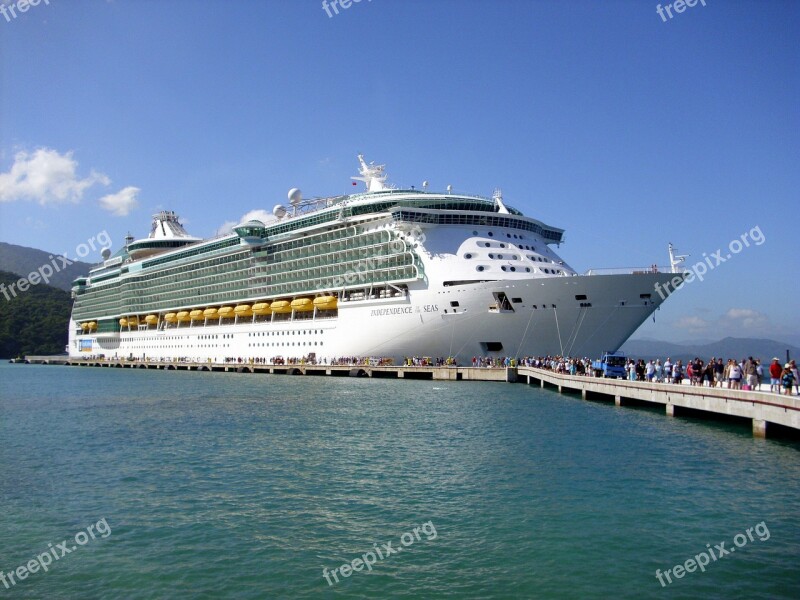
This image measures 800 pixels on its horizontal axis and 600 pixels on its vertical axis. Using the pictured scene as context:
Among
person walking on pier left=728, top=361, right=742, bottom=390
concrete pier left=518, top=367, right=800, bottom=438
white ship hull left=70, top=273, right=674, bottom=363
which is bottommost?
concrete pier left=518, top=367, right=800, bottom=438

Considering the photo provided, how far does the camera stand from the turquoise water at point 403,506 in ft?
33.5

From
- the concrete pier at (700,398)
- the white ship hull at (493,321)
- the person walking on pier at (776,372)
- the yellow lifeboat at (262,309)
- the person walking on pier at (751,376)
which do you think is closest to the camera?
the concrete pier at (700,398)

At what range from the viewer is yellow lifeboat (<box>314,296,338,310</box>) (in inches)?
2178

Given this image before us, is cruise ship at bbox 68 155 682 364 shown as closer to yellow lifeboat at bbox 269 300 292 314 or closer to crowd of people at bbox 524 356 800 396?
yellow lifeboat at bbox 269 300 292 314

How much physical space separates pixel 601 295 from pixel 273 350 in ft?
114

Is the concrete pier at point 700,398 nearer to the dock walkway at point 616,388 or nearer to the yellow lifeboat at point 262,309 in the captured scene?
the dock walkway at point 616,388

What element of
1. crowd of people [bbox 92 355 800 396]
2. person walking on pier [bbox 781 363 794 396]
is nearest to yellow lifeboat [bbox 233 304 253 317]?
crowd of people [bbox 92 355 800 396]

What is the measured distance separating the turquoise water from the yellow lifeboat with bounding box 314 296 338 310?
29.5 meters

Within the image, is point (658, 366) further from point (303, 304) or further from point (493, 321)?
point (303, 304)

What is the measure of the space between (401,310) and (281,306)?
64.4 feet

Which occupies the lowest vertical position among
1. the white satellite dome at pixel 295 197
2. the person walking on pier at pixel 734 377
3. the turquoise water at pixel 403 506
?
the turquoise water at pixel 403 506

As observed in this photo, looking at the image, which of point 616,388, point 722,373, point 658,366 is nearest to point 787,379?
point 722,373

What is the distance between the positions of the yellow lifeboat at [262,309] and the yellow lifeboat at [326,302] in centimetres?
1006

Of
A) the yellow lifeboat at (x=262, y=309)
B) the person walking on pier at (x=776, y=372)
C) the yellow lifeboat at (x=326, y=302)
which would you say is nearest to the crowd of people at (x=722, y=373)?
the person walking on pier at (x=776, y=372)
